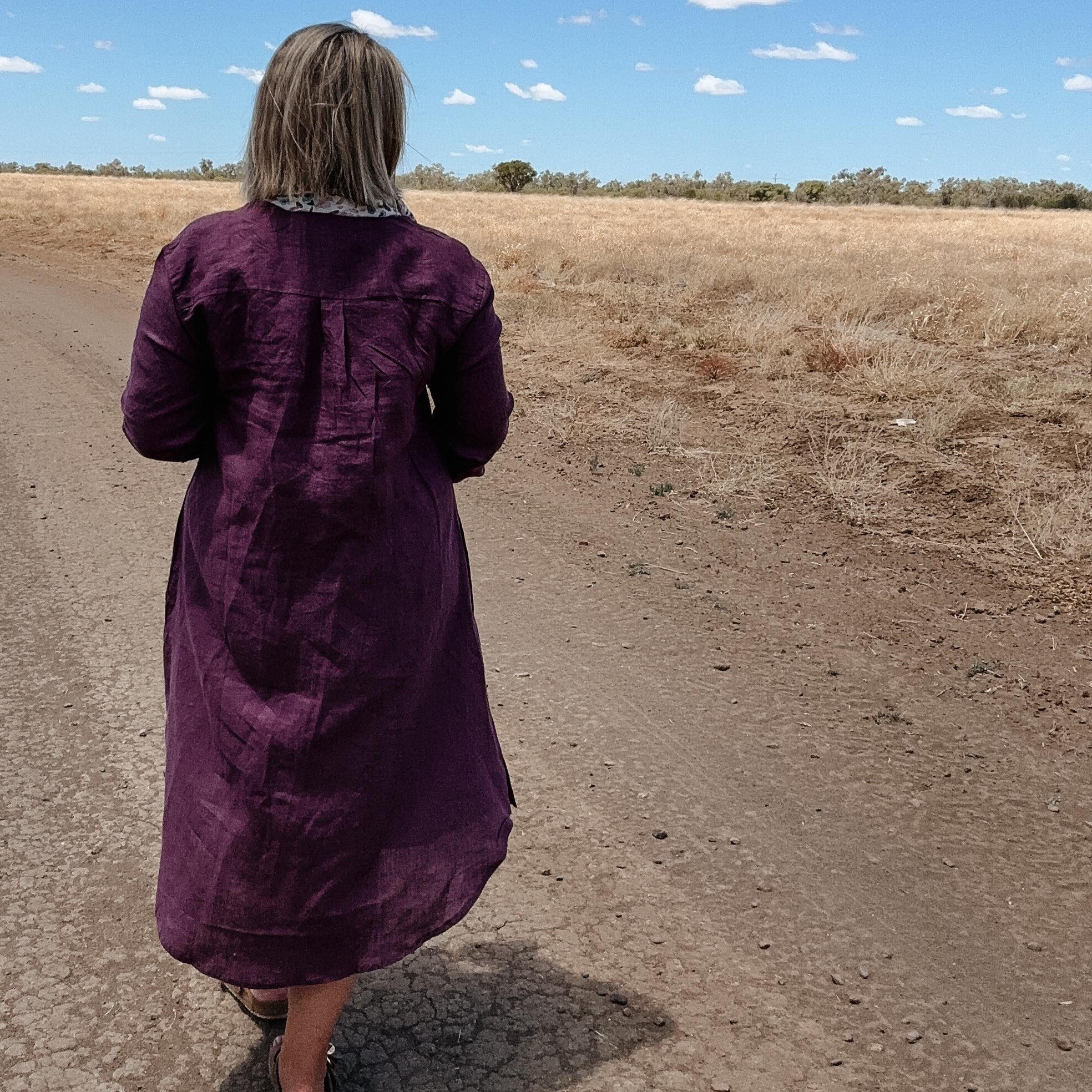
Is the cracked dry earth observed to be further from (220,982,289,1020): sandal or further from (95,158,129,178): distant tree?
(95,158,129,178): distant tree

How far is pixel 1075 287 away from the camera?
1472 cm

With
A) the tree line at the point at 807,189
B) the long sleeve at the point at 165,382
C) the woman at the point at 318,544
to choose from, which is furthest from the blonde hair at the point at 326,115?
the tree line at the point at 807,189

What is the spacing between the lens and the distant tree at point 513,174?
6962 cm

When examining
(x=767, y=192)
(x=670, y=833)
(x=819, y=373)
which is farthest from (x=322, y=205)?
(x=767, y=192)

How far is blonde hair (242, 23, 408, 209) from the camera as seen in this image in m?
1.73

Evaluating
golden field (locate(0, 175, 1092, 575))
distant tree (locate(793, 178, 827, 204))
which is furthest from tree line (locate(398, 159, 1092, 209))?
golden field (locate(0, 175, 1092, 575))

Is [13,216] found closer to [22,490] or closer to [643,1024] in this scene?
[22,490]

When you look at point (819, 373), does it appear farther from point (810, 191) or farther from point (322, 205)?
point (810, 191)

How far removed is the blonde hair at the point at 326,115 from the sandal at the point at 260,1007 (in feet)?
5.47

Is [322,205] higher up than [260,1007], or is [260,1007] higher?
[322,205]

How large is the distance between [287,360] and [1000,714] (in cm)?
324

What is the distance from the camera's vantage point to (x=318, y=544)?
1.84 meters

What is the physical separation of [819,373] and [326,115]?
795 cm

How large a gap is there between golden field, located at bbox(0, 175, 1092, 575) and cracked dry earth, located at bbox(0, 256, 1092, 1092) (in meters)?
0.76
